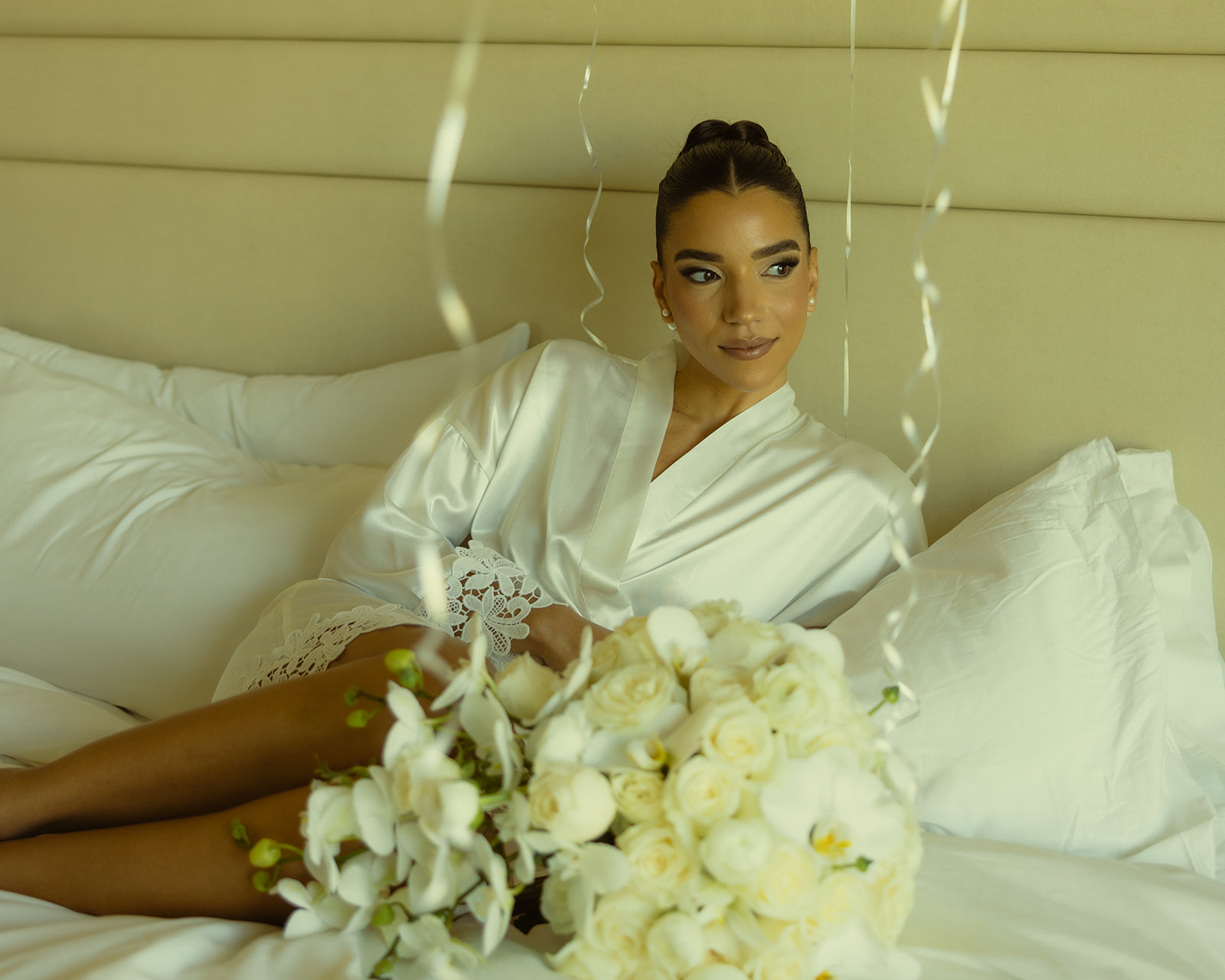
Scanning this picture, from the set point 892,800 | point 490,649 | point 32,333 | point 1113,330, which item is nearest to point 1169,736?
point 1113,330

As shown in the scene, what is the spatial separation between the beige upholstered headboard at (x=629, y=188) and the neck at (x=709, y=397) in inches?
8.2

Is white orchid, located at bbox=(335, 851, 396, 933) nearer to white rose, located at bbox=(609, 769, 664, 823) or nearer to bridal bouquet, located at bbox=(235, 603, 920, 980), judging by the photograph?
bridal bouquet, located at bbox=(235, 603, 920, 980)

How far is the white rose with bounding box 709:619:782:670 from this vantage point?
834 mm

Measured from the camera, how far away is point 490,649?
147cm

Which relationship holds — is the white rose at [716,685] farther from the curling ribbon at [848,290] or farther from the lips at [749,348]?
the curling ribbon at [848,290]

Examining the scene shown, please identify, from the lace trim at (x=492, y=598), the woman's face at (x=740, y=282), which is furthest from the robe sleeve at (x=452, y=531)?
the woman's face at (x=740, y=282)

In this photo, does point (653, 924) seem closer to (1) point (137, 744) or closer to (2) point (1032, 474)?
(1) point (137, 744)

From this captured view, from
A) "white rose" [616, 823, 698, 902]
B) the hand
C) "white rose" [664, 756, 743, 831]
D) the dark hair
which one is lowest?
the hand

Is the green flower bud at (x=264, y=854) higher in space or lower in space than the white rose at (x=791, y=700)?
lower

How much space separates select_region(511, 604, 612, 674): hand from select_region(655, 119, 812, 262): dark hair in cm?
57

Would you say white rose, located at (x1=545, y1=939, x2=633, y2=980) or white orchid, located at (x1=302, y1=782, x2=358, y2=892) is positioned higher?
white orchid, located at (x1=302, y1=782, x2=358, y2=892)

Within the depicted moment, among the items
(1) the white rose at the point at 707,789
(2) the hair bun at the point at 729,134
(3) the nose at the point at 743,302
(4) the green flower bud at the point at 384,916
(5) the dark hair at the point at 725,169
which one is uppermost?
(2) the hair bun at the point at 729,134

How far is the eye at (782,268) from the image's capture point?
1.56 metres

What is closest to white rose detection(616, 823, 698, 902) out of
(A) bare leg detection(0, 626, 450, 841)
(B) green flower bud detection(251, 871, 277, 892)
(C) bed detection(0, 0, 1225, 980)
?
(C) bed detection(0, 0, 1225, 980)
